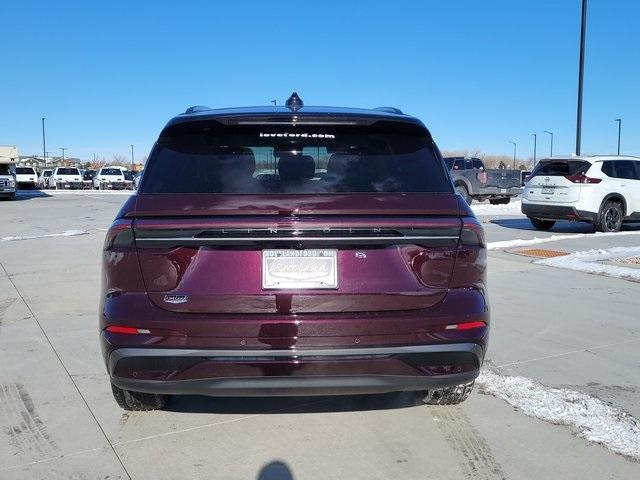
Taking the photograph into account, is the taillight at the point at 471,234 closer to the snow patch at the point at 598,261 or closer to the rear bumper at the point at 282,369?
the rear bumper at the point at 282,369

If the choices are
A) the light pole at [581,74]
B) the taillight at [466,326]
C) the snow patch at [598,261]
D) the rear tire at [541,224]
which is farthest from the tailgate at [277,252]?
the light pole at [581,74]

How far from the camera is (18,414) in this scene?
363 centimetres

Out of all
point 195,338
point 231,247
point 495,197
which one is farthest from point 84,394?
point 495,197

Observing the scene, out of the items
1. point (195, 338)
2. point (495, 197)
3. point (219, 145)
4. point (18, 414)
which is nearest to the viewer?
point (195, 338)

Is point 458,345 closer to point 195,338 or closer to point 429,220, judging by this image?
point 429,220

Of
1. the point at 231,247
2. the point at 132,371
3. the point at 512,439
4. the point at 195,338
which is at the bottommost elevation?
the point at 512,439

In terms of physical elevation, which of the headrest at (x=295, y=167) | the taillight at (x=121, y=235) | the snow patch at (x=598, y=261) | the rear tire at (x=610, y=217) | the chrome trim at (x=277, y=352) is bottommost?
the snow patch at (x=598, y=261)

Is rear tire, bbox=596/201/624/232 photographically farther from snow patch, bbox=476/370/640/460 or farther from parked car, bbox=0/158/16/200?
parked car, bbox=0/158/16/200

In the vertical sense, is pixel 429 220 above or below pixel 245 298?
above

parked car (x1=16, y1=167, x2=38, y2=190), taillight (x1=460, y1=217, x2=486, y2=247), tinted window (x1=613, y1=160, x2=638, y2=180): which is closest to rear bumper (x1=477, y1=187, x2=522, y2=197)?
tinted window (x1=613, y1=160, x2=638, y2=180)

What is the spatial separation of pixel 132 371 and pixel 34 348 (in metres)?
2.57

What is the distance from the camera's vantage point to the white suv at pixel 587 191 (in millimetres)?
13172

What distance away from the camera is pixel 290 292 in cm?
278

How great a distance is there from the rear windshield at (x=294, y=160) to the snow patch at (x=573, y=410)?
161 centimetres
